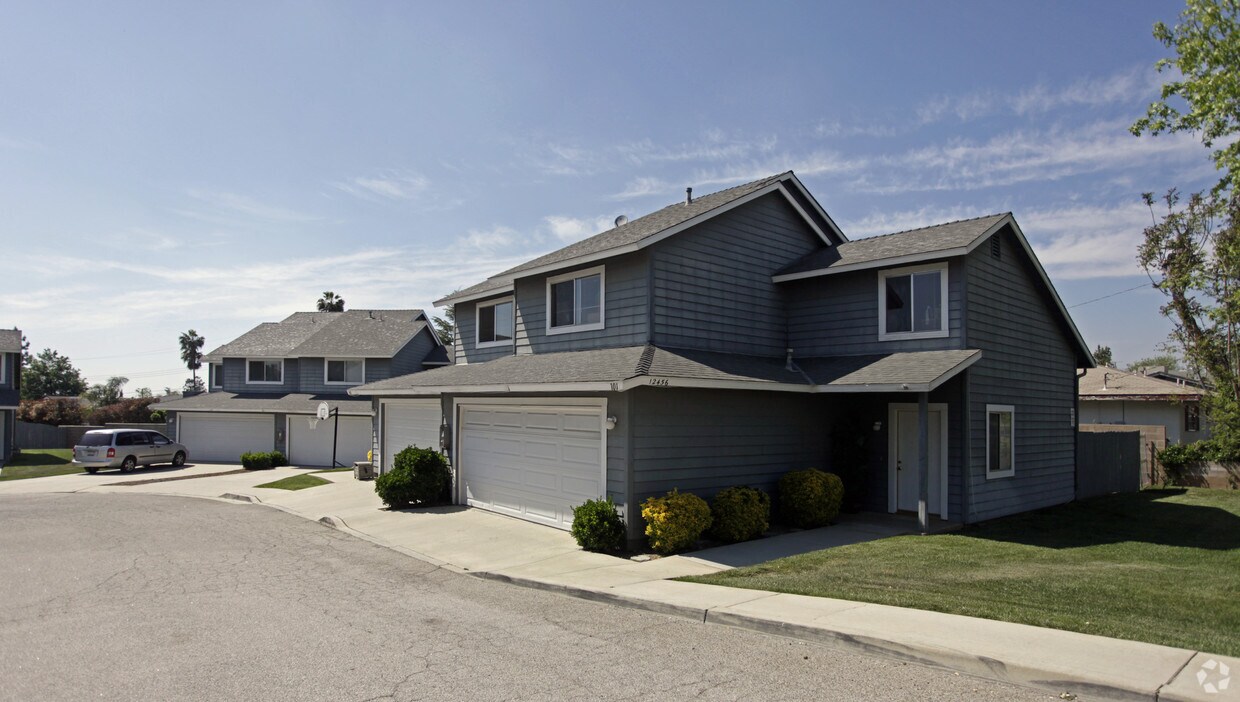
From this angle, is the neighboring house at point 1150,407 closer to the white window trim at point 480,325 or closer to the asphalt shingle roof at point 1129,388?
the asphalt shingle roof at point 1129,388

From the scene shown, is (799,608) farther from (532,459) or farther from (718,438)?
(532,459)

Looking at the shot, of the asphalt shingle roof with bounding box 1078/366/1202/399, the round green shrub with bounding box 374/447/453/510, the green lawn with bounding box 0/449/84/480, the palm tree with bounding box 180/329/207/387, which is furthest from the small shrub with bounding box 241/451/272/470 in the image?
the palm tree with bounding box 180/329/207/387

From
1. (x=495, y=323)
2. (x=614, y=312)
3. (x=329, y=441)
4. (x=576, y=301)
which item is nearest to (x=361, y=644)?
(x=614, y=312)

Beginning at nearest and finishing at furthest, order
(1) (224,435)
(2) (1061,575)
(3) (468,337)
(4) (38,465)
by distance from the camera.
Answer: (2) (1061,575) < (3) (468,337) < (4) (38,465) < (1) (224,435)

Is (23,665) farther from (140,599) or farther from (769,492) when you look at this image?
(769,492)

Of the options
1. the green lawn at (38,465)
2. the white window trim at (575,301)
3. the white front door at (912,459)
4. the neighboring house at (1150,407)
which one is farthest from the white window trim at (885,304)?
the green lawn at (38,465)

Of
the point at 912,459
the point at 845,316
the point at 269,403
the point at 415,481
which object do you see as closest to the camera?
the point at 912,459

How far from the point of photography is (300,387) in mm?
37031

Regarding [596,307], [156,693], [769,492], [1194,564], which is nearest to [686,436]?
[769,492]

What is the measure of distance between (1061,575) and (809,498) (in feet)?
15.6

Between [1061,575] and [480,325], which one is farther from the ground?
[480,325]

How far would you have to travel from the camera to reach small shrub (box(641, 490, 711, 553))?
12.2 metres

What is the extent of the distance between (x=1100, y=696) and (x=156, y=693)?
7471 millimetres

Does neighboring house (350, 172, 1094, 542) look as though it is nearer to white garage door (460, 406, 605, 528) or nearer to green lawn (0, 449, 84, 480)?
white garage door (460, 406, 605, 528)
